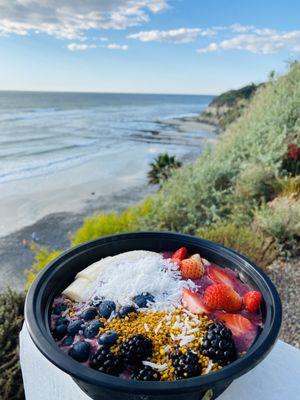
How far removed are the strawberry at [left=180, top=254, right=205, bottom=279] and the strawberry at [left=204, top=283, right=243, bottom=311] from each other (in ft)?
0.44

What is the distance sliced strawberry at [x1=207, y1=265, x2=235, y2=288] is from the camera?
5.35 ft

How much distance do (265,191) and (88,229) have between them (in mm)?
2719

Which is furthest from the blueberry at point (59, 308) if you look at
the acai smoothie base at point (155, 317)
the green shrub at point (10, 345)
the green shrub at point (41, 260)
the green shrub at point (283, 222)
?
the green shrub at point (283, 222)

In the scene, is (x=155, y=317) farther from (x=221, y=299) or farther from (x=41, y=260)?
(x=41, y=260)

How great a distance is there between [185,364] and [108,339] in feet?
0.89

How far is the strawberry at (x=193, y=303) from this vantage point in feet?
4.64

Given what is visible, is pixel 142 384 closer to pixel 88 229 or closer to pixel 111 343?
pixel 111 343

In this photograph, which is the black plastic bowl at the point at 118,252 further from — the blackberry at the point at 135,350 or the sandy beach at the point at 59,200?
the sandy beach at the point at 59,200

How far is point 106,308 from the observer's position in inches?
55.4

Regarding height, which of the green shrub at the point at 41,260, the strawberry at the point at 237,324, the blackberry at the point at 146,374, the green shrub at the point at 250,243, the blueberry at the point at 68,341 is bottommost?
the green shrub at the point at 41,260

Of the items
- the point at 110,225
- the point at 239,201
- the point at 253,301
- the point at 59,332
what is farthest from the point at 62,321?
the point at 239,201

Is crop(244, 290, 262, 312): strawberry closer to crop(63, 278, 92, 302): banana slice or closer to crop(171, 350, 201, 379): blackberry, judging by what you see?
crop(171, 350, 201, 379): blackberry

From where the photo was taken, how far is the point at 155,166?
13.4 m

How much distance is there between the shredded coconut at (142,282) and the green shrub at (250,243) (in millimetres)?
2530
